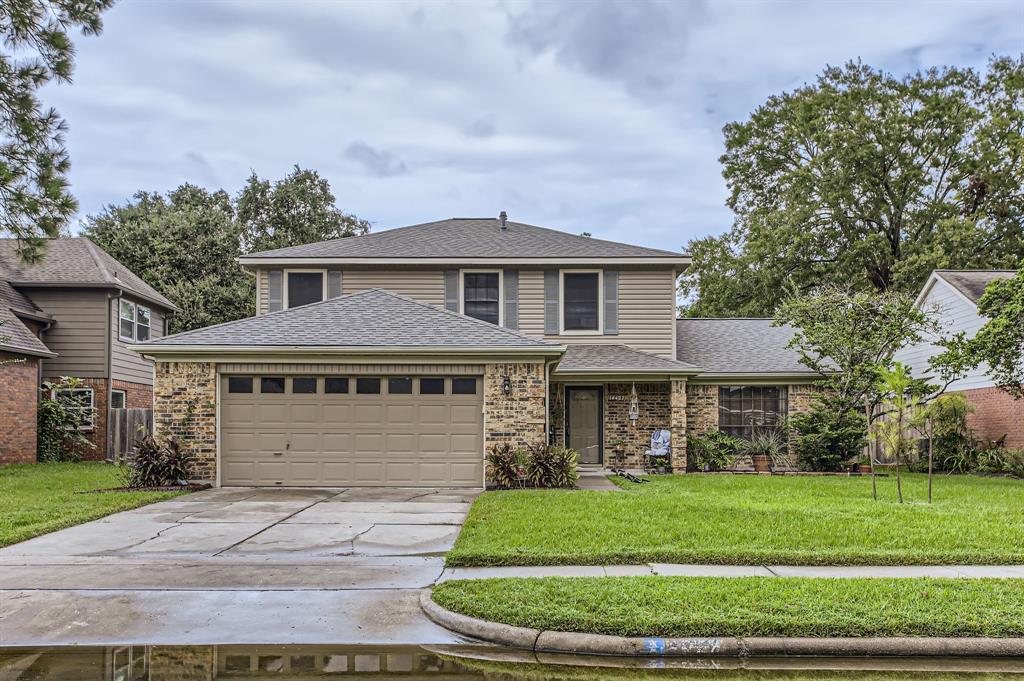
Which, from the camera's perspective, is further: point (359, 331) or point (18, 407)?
point (18, 407)

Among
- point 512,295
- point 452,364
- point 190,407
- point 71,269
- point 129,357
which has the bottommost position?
point 190,407

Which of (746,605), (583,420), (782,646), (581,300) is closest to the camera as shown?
(782,646)

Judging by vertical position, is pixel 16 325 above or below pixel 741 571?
above

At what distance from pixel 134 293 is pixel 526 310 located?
37.5ft

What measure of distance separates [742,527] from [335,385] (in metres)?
8.31

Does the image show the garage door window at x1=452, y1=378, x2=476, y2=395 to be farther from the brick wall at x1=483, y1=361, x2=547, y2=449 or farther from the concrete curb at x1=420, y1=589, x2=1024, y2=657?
the concrete curb at x1=420, y1=589, x2=1024, y2=657

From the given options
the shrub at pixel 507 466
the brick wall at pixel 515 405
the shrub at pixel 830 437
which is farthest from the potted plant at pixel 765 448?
the shrub at pixel 507 466

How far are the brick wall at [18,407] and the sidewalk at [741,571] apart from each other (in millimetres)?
15826

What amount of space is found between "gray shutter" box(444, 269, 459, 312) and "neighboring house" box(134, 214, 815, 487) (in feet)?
0.12

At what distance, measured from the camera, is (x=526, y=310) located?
66.8 feet

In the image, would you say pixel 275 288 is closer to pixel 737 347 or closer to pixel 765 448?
pixel 737 347

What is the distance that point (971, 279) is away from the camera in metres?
20.9

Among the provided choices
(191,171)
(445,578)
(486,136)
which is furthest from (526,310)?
(191,171)

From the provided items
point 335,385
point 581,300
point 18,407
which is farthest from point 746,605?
point 18,407
